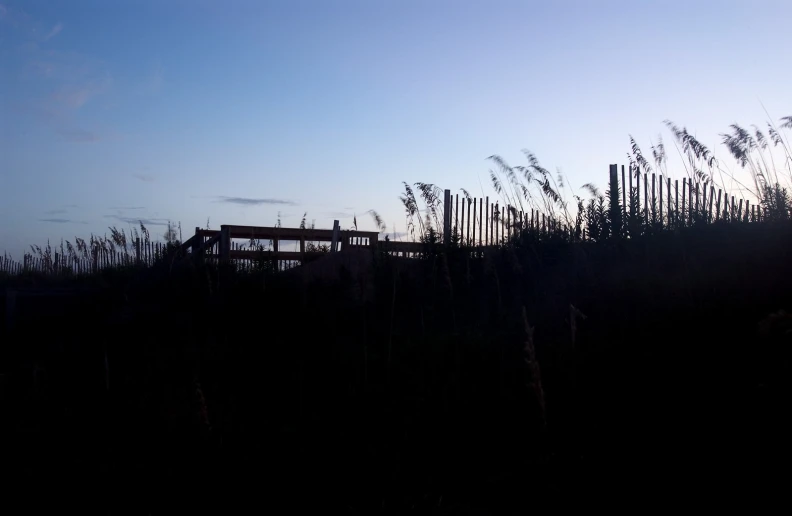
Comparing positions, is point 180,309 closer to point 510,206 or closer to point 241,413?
point 241,413

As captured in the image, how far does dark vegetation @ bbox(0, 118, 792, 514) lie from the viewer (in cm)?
416

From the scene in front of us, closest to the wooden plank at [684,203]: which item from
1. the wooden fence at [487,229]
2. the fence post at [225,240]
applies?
the wooden fence at [487,229]

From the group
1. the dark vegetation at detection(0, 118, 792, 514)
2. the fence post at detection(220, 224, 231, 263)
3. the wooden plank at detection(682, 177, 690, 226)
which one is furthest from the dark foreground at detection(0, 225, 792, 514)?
the fence post at detection(220, 224, 231, 263)

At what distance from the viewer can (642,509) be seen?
3701mm

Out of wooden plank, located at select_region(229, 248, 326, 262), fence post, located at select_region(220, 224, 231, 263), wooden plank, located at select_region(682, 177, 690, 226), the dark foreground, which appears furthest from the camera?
fence post, located at select_region(220, 224, 231, 263)

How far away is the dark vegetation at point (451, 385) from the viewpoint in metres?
4.16

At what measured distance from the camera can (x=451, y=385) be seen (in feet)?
18.8

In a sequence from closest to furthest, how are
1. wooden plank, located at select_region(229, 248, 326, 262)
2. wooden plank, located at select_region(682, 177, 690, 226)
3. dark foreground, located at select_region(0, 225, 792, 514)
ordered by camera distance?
dark foreground, located at select_region(0, 225, 792, 514), wooden plank, located at select_region(682, 177, 690, 226), wooden plank, located at select_region(229, 248, 326, 262)

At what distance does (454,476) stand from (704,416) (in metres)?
1.67

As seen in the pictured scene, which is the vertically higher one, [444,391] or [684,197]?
[684,197]

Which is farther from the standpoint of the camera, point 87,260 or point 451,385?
point 87,260

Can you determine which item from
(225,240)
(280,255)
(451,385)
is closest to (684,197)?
(451,385)

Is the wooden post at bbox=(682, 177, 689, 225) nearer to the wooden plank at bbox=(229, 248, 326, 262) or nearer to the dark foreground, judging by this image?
the dark foreground

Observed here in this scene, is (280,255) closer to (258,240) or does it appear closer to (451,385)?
(258,240)
